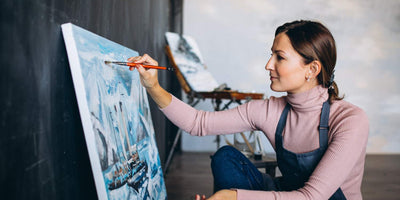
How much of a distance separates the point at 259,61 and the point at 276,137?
308cm

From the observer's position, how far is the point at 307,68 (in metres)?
1.26

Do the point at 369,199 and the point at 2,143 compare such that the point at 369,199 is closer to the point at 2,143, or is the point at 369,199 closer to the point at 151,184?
the point at 151,184

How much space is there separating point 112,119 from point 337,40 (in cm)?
416

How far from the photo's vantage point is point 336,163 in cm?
112

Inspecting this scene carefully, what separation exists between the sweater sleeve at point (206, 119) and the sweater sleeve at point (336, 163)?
0.42 meters

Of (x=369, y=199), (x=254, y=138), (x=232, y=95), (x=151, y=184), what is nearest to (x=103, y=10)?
(x=151, y=184)

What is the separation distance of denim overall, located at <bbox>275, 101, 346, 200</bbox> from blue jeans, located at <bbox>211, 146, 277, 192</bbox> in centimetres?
12

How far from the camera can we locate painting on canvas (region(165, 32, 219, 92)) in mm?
3245

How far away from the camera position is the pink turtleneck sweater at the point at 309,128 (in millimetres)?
1104

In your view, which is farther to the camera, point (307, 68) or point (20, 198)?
point (307, 68)

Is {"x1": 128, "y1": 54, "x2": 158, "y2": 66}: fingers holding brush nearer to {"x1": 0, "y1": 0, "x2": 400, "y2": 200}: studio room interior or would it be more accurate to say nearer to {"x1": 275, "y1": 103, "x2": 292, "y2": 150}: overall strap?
{"x1": 0, "y1": 0, "x2": 400, "y2": 200}: studio room interior

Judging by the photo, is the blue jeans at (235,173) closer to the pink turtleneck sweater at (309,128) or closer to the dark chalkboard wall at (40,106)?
the pink turtleneck sweater at (309,128)

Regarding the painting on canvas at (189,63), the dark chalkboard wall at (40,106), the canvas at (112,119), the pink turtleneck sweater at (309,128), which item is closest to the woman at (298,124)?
the pink turtleneck sweater at (309,128)

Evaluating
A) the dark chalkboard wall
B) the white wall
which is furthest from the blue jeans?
the white wall
